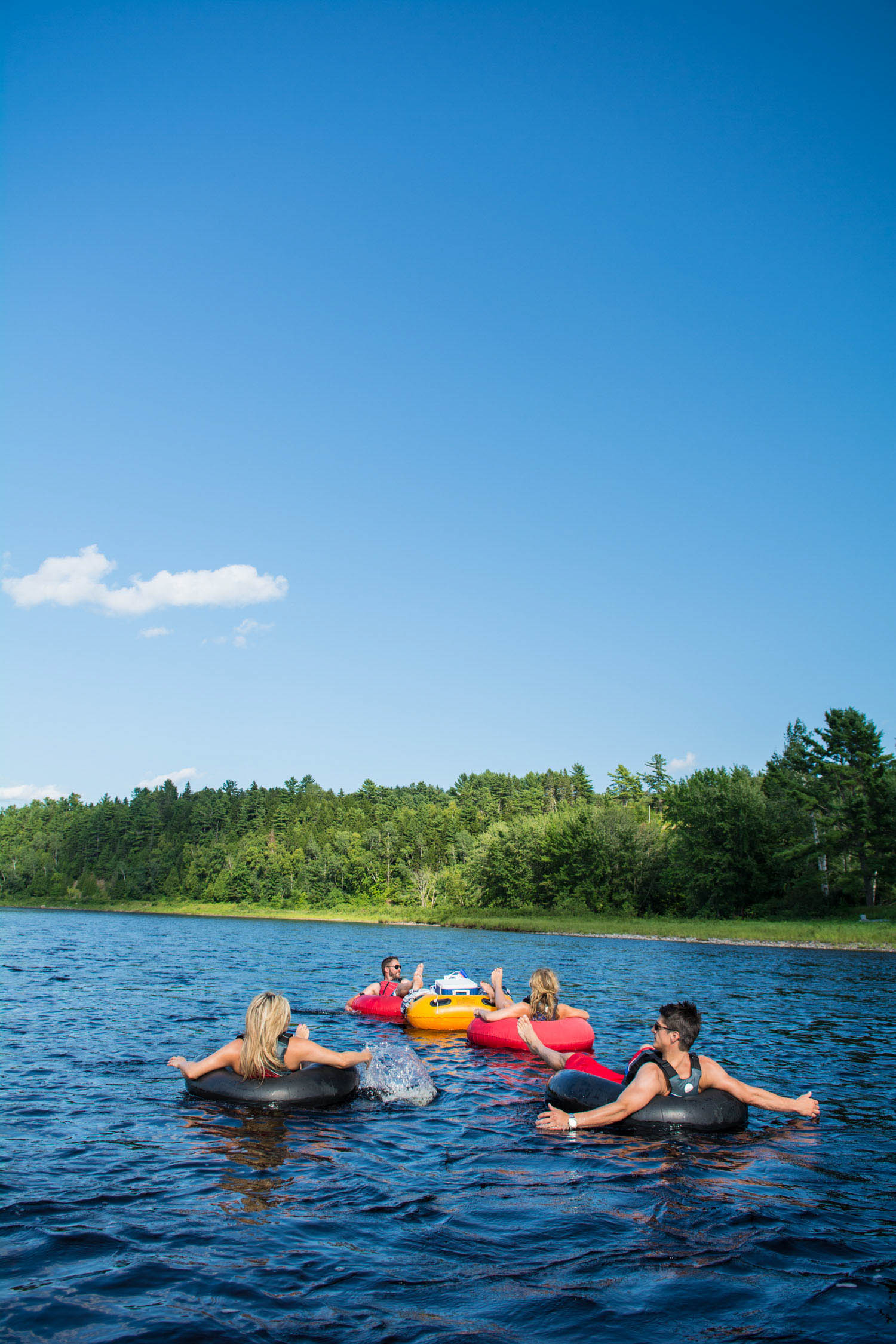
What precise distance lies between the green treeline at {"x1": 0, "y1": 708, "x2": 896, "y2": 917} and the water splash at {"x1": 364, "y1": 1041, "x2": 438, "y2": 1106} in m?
50.3

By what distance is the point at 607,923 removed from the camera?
6300 cm

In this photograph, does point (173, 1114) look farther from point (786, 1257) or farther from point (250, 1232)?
point (786, 1257)

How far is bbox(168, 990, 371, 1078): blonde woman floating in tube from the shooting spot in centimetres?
993

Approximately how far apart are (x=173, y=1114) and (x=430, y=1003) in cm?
687

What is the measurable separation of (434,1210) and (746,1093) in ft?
13.5

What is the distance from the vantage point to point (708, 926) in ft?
178

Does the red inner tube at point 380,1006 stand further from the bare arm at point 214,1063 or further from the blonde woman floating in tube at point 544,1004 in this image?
the bare arm at point 214,1063

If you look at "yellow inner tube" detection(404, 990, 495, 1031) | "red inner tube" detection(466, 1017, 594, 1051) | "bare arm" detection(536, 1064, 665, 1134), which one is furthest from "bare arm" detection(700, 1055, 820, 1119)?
"yellow inner tube" detection(404, 990, 495, 1031)

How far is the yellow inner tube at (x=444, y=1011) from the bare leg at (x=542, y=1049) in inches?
156

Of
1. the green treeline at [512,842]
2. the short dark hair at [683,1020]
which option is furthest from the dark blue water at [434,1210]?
the green treeline at [512,842]

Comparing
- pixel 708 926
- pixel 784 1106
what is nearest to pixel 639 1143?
pixel 784 1106

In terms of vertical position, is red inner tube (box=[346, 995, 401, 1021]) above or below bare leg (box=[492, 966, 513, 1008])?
below

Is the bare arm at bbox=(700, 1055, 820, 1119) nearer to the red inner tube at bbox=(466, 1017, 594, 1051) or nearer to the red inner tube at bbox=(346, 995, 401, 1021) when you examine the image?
the red inner tube at bbox=(466, 1017, 594, 1051)

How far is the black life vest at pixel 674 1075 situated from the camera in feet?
30.7
